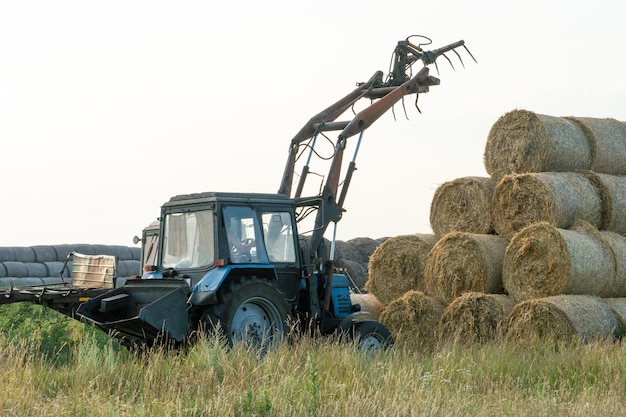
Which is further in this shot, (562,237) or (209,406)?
(562,237)

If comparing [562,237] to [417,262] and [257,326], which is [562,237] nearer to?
[417,262]

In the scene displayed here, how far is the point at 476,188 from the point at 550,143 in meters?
1.16

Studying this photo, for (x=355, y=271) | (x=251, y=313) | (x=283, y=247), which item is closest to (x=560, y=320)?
(x=283, y=247)

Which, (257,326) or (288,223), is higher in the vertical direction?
(288,223)

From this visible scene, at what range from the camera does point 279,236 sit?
1013 cm

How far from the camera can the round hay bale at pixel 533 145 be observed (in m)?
12.4

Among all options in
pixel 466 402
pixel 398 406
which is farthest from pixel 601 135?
pixel 398 406

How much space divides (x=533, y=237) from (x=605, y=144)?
2.38m

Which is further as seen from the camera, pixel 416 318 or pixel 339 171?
pixel 416 318

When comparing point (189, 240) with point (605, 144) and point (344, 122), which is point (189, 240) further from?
point (605, 144)

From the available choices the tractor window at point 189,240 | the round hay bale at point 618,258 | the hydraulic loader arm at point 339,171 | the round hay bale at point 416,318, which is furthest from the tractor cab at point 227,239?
the round hay bale at point 618,258

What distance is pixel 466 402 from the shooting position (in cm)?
704

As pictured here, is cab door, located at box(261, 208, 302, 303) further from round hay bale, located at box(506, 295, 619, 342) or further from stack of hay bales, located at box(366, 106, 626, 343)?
round hay bale, located at box(506, 295, 619, 342)

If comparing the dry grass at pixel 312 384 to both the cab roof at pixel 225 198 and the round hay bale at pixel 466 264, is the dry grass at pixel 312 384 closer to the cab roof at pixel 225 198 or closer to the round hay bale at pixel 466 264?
the cab roof at pixel 225 198
